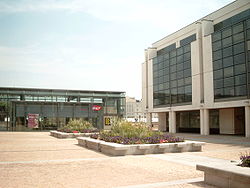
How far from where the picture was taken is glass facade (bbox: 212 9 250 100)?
29188 mm

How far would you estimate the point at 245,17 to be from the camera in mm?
31266

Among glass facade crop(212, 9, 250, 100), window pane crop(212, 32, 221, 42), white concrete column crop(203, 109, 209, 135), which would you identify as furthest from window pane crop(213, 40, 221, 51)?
white concrete column crop(203, 109, 209, 135)

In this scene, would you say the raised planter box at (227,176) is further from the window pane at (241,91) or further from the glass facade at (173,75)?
the glass facade at (173,75)

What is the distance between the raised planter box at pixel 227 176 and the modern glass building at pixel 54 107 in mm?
40745

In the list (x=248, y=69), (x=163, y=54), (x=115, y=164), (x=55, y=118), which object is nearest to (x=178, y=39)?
(x=163, y=54)

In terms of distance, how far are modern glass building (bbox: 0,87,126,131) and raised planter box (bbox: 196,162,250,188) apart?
1604 inches

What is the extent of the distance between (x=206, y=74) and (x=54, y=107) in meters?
24.8

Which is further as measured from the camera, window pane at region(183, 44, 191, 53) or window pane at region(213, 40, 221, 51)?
window pane at region(183, 44, 191, 53)

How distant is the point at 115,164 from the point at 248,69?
22109mm

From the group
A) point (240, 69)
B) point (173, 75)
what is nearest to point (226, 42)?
point (240, 69)

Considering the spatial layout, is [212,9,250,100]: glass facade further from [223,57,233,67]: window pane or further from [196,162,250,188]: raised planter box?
[196,162,250,188]: raised planter box

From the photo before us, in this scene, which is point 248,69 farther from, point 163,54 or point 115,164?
point 115,164

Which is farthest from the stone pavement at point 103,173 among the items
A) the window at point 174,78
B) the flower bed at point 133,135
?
the window at point 174,78

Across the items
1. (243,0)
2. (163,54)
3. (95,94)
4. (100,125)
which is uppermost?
(243,0)
